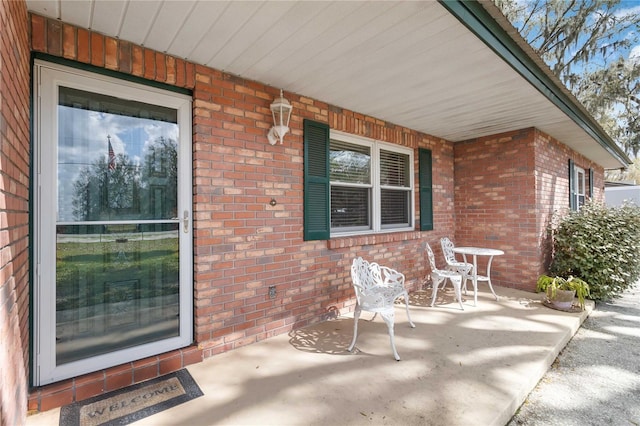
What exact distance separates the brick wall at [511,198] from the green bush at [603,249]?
1.16 feet

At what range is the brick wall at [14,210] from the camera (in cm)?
131

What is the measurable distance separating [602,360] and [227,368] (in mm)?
3509

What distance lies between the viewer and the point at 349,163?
164 inches

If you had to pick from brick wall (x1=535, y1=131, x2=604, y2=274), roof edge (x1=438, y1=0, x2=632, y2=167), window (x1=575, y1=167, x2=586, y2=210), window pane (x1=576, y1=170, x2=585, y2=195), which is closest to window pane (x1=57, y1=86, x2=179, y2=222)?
roof edge (x1=438, y1=0, x2=632, y2=167)

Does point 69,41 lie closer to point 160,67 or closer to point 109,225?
point 160,67

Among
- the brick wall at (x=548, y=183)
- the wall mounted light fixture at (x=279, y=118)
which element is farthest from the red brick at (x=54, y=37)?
the brick wall at (x=548, y=183)

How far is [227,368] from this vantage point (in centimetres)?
252

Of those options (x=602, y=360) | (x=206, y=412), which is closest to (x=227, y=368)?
(x=206, y=412)

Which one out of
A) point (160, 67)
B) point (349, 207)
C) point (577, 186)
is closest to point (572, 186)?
point (577, 186)

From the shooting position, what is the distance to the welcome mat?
190 centimetres

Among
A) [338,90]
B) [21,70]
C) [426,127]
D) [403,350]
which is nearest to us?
[21,70]

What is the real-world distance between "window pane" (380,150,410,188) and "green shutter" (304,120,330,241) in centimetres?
131

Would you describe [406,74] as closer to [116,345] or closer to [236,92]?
[236,92]

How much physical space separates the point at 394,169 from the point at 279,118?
2.41 m
